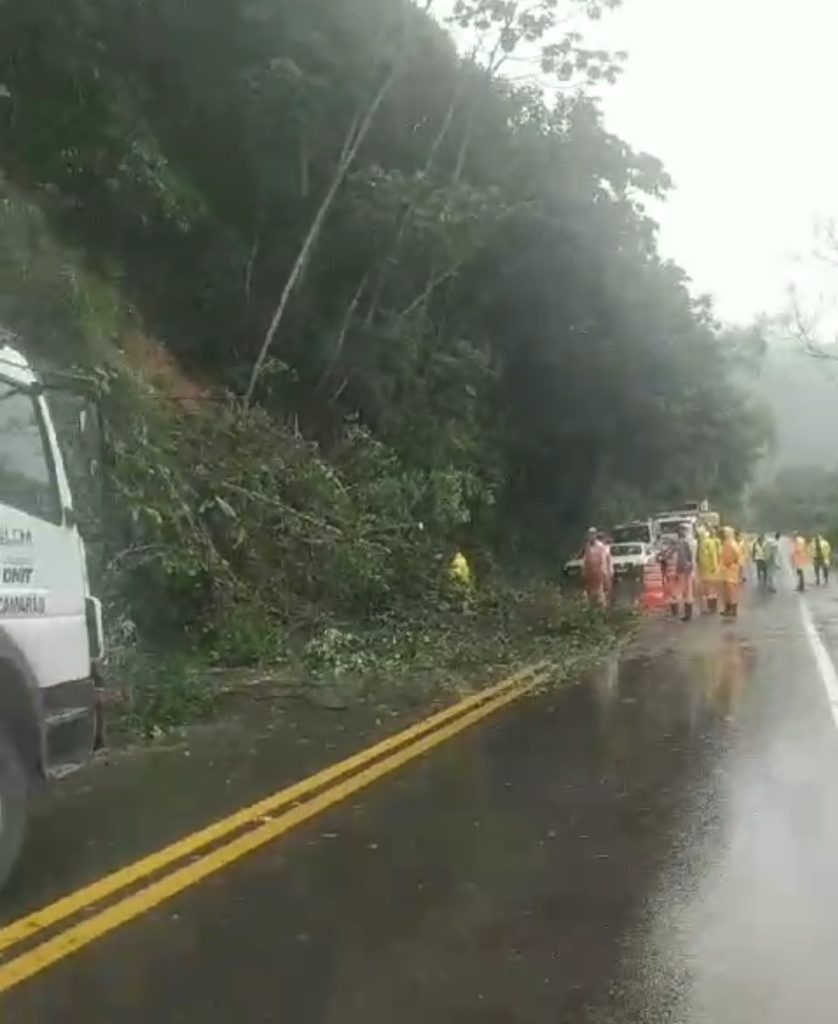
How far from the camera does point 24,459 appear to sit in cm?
756

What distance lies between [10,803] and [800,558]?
118 feet

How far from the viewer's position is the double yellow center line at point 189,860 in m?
6.18

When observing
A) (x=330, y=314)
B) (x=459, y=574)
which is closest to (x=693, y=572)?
(x=459, y=574)

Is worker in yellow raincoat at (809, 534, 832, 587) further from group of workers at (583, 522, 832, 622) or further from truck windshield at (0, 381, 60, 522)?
truck windshield at (0, 381, 60, 522)

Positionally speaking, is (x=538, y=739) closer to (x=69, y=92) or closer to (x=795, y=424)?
(x=69, y=92)

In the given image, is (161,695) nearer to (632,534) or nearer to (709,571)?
(709,571)

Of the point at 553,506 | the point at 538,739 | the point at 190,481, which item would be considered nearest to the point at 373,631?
the point at 190,481

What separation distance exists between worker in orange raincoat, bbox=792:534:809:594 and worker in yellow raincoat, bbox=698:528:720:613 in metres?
9.94

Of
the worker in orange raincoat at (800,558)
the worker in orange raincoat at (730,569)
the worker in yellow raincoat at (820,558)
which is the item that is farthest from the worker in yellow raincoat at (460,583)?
the worker in yellow raincoat at (820,558)

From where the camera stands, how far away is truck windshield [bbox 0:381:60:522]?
7387 millimetres

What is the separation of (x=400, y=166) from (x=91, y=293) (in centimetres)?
1399

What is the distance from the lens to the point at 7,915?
6.62 meters

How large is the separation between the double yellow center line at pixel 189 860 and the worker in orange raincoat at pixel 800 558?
28.8 m

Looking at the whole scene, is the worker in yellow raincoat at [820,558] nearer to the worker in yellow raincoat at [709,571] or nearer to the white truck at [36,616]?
the worker in yellow raincoat at [709,571]
